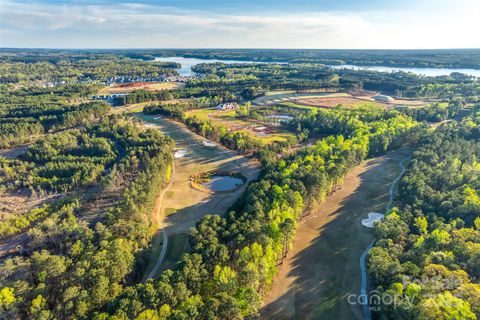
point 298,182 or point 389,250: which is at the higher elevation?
point 298,182

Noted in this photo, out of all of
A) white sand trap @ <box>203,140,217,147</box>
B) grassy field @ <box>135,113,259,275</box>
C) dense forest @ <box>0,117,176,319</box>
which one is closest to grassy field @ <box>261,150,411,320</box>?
grassy field @ <box>135,113,259,275</box>

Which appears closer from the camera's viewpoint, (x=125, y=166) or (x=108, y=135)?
(x=125, y=166)

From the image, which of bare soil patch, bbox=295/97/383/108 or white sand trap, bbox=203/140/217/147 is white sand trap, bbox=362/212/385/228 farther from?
bare soil patch, bbox=295/97/383/108

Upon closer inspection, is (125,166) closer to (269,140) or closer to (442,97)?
(269,140)

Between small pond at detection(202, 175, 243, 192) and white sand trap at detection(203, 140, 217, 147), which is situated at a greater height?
white sand trap at detection(203, 140, 217, 147)

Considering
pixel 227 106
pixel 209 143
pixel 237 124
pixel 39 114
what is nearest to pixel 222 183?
pixel 209 143

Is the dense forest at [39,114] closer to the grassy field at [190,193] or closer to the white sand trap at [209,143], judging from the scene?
the grassy field at [190,193]

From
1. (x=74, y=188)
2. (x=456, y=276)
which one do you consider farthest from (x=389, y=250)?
(x=74, y=188)
